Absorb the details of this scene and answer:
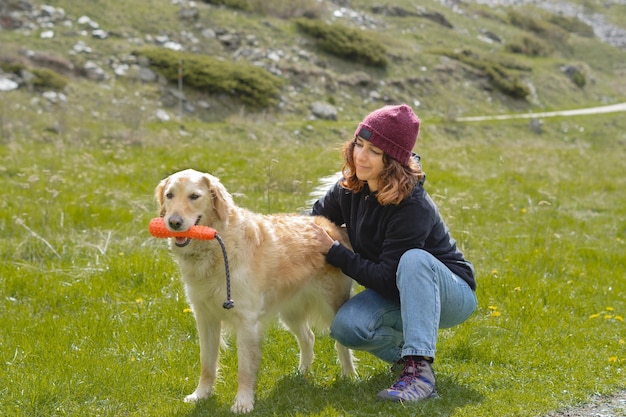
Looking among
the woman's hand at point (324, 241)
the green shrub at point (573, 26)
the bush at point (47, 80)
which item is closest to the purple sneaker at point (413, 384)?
the woman's hand at point (324, 241)

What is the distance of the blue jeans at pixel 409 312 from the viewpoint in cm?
388

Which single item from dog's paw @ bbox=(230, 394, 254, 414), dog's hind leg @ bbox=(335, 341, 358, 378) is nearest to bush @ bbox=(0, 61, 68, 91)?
dog's hind leg @ bbox=(335, 341, 358, 378)

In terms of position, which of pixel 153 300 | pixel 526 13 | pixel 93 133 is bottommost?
pixel 526 13

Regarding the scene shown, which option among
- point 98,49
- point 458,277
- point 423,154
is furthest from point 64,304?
point 98,49

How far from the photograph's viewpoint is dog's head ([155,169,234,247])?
372 centimetres

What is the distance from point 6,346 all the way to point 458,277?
3.17m

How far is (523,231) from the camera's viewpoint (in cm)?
898

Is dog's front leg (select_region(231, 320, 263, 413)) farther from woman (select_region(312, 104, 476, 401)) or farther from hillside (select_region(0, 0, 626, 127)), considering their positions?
hillside (select_region(0, 0, 626, 127))

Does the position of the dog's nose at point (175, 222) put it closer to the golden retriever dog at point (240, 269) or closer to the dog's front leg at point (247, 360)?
the golden retriever dog at point (240, 269)

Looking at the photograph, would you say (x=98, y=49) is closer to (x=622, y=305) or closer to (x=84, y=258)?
(x=84, y=258)

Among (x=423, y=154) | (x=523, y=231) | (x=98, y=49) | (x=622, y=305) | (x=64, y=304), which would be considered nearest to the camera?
(x=64, y=304)

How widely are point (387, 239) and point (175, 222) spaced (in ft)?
4.32

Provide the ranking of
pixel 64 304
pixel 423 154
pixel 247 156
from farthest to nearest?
1. pixel 423 154
2. pixel 247 156
3. pixel 64 304

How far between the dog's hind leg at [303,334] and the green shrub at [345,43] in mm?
28422
